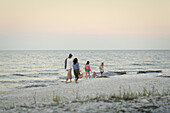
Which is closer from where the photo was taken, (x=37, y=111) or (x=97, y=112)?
(x=97, y=112)

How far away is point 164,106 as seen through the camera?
750 centimetres

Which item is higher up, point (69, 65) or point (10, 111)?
point (69, 65)

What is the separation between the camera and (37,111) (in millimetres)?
7410

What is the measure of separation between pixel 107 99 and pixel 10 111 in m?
3.92

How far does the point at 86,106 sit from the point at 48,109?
1.39 metres

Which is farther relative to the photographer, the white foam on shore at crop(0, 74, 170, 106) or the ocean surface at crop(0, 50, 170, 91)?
the ocean surface at crop(0, 50, 170, 91)

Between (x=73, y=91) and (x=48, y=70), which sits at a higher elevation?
(x=73, y=91)

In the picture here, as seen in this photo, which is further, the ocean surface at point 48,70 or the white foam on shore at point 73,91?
the ocean surface at point 48,70

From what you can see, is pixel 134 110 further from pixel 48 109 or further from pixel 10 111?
pixel 10 111

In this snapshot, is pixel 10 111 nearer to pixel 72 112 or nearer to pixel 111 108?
pixel 72 112

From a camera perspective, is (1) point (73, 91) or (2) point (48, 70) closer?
(1) point (73, 91)

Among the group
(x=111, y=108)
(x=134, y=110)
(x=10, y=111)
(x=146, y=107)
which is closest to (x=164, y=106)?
(x=146, y=107)

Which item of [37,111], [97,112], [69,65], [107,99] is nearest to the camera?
[97,112]

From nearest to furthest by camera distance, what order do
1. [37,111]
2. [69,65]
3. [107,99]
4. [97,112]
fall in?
[97,112] → [37,111] → [107,99] → [69,65]
